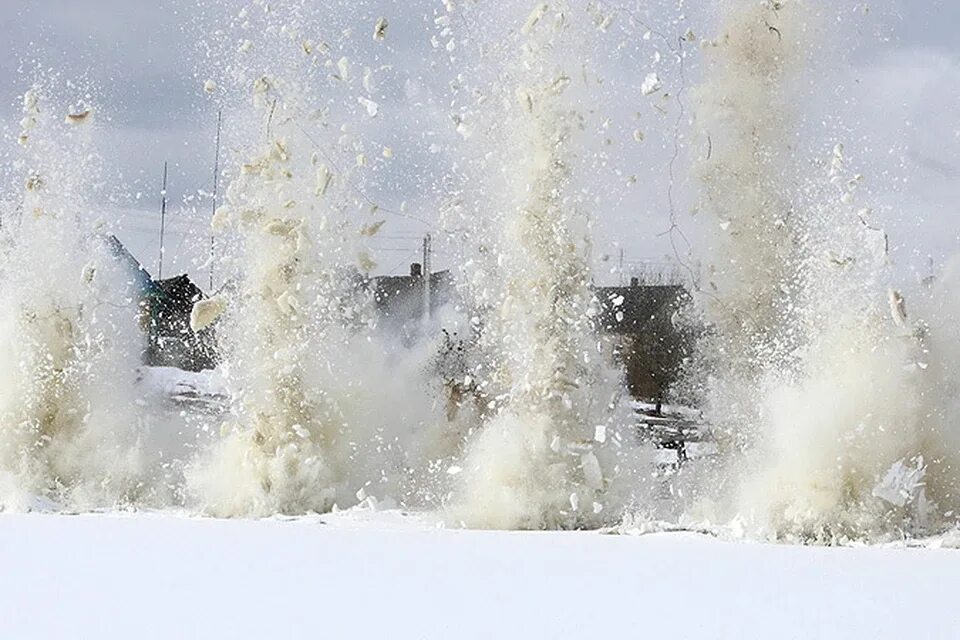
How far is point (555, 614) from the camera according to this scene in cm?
537

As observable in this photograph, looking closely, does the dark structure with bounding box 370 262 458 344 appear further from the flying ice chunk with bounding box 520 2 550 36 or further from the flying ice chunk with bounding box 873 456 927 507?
the flying ice chunk with bounding box 873 456 927 507

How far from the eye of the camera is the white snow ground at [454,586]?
5.10 m

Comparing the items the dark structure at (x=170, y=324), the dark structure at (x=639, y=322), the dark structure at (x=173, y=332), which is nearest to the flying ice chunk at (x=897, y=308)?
the dark structure at (x=639, y=322)

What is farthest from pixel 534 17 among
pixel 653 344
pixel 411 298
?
pixel 411 298

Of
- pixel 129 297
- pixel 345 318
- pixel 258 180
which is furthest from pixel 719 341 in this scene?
pixel 129 297

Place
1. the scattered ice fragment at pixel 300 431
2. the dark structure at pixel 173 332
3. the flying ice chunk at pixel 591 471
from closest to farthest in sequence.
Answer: the flying ice chunk at pixel 591 471 → the scattered ice fragment at pixel 300 431 → the dark structure at pixel 173 332

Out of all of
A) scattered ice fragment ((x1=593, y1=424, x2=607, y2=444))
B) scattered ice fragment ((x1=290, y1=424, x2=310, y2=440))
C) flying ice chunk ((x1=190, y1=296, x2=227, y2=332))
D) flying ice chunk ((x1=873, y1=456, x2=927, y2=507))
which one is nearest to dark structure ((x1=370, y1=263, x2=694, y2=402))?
flying ice chunk ((x1=190, y1=296, x2=227, y2=332))

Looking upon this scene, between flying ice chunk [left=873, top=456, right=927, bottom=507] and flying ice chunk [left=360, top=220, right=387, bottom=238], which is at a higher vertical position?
flying ice chunk [left=360, top=220, right=387, bottom=238]

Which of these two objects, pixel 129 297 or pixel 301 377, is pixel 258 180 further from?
pixel 129 297

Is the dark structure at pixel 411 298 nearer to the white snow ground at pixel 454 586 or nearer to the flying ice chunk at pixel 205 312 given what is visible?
the flying ice chunk at pixel 205 312

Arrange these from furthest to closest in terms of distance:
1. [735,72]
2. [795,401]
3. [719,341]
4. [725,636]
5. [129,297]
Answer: [129,297] → [719,341] → [735,72] → [795,401] → [725,636]

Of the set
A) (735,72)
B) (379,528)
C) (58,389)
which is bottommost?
(379,528)

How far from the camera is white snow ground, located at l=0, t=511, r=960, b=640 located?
16.7ft

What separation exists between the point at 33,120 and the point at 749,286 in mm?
6419
